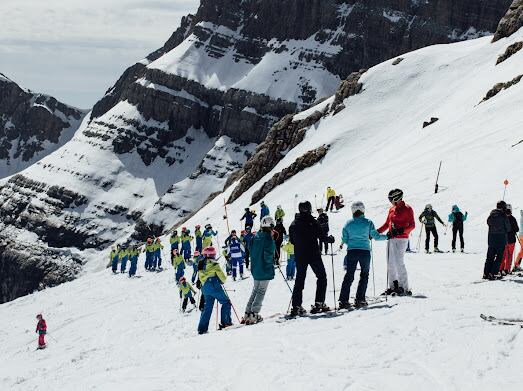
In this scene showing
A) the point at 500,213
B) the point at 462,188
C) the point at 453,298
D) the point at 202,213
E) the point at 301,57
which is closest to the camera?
the point at 453,298

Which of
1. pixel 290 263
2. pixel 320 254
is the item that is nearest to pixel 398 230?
pixel 320 254

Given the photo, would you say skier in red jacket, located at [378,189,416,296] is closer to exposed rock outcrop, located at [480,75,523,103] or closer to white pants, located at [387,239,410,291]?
white pants, located at [387,239,410,291]

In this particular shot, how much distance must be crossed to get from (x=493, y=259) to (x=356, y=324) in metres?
5.30

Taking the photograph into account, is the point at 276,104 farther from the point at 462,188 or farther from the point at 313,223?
the point at 313,223

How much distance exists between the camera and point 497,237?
574 inches

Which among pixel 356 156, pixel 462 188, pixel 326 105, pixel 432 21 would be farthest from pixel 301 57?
pixel 462 188

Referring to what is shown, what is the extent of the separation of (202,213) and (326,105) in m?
20.4

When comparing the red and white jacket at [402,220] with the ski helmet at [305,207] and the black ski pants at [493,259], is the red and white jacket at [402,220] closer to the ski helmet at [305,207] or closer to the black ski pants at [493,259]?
the ski helmet at [305,207]

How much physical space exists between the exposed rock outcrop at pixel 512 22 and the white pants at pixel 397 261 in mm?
63403

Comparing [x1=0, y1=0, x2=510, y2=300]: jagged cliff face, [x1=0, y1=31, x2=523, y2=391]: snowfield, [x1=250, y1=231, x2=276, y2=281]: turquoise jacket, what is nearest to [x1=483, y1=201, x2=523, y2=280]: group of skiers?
[x1=0, y1=31, x2=523, y2=391]: snowfield

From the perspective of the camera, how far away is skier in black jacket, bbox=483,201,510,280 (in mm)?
14531

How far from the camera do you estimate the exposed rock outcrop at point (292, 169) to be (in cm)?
6690

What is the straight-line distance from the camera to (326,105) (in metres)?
81.8

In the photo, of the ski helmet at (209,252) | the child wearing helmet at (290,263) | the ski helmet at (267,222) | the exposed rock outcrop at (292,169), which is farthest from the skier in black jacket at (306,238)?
the exposed rock outcrop at (292,169)
